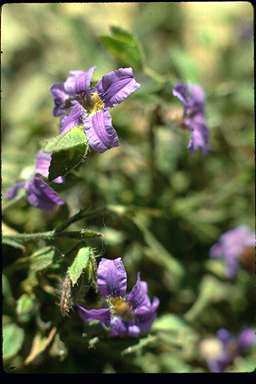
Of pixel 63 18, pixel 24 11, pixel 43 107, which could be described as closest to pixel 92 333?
pixel 43 107

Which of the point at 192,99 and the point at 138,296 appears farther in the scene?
the point at 192,99

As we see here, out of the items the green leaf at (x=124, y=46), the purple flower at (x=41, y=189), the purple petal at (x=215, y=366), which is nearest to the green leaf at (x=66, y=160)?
the purple flower at (x=41, y=189)

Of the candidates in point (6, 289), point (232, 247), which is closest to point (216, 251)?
point (232, 247)

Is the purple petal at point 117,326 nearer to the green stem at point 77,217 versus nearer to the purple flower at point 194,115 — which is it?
the green stem at point 77,217

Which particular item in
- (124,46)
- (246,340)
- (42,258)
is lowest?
(246,340)

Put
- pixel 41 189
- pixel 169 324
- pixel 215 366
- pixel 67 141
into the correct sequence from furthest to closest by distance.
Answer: pixel 215 366
pixel 169 324
pixel 41 189
pixel 67 141

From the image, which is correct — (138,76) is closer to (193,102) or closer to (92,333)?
(193,102)

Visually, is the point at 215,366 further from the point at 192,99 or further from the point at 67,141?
the point at 67,141
